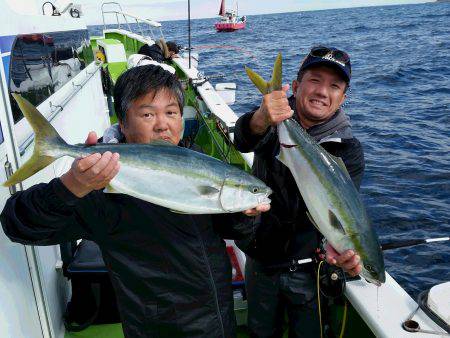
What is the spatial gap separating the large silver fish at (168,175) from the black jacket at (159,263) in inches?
12.4

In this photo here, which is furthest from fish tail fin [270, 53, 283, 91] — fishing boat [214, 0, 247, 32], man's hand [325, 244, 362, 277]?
fishing boat [214, 0, 247, 32]

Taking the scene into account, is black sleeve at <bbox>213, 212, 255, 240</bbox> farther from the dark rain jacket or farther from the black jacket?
the dark rain jacket

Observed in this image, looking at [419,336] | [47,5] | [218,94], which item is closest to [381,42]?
[218,94]

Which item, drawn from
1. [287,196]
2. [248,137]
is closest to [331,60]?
[248,137]

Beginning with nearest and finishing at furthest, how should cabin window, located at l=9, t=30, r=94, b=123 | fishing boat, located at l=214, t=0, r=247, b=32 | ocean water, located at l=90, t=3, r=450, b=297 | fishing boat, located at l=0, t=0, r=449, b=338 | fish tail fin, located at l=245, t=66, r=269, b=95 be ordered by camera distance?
fishing boat, located at l=0, t=0, r=449, b=338, fish tail fin, located at l=245, t=66, r=269, b=95, cabin window, located at l=9, t=30, r=94, b=123, ocean water, located at l=90, t=3, r=450, b=297, fishing boat, located at l=214, t=0, r=247, b=32

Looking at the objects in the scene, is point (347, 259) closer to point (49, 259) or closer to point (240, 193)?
point (240, 193)

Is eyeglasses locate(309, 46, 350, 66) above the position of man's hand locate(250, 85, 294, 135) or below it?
above

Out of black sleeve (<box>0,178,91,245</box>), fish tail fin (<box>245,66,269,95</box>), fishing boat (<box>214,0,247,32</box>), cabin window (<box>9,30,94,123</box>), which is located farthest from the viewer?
fishing boat (<box>214,0,247,32</box>)

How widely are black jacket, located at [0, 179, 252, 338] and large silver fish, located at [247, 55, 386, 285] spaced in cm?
44

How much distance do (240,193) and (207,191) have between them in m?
0.15

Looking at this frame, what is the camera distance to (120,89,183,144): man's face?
1.98 m

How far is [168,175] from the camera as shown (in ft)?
5.71

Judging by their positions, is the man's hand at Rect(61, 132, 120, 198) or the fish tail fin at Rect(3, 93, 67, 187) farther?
the fish tail fin at Rect(3, 93, 67, 187)

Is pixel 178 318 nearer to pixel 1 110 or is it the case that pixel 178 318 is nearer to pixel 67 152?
pixel 67 152
